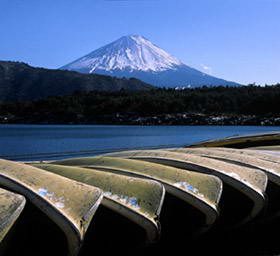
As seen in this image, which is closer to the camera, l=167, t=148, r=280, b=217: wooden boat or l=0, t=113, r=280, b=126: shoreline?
l=167, t=148, r=280, b=217: wooden boat

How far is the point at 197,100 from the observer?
110188 mm

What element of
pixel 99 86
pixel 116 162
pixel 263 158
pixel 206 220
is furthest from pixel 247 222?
pixel 99 86

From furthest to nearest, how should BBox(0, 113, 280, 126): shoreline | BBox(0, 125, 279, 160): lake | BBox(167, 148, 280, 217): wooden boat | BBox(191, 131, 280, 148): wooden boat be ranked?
1. BBox(0, 113, 280, 126): shoreline
2. BBox(0, 125, 279, 160): lake
3. BBox(191, 131, 280, 148): wooden boat
4. BBox(167, 148, 280, 217): wooden boat

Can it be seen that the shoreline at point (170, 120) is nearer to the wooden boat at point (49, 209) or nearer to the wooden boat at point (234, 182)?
the wooden boat at point (234, 182)

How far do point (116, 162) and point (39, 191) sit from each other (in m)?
1.46

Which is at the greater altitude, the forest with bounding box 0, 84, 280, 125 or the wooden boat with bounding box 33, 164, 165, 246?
the wooden boat with bounding box 33, 164, 165, 246

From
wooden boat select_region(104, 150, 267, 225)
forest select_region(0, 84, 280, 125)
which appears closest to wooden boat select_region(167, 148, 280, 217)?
wooden boat select_region(104, 150, 267, 225)

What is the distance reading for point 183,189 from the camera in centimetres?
324

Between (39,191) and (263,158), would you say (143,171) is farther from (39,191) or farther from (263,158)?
(263,158)

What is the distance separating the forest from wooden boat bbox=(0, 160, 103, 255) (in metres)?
95.1

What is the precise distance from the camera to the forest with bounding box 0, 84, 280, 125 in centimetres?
10231

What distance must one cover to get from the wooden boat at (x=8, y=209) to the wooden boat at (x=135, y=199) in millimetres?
659

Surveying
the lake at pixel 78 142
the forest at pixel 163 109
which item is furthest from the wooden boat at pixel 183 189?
the forest at pixel 163 109

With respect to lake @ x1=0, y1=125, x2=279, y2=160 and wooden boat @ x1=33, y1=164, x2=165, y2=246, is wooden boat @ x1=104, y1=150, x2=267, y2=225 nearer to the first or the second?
wooden boat @ x1=33, y1=164, x2=165, y2=246
